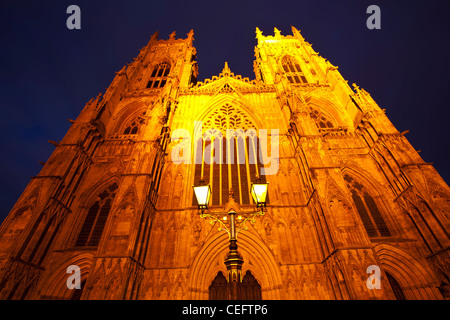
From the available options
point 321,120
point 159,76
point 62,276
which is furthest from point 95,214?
point 321,120

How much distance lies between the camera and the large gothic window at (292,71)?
21.0m

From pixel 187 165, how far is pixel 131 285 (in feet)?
24.0

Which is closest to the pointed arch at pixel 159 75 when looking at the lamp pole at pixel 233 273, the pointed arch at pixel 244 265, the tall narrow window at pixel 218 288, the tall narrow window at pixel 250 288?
the pointed arch at pixel 244 265

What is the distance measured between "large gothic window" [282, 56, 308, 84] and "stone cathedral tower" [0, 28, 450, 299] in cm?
490

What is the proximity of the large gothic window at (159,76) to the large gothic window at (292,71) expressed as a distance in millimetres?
12725

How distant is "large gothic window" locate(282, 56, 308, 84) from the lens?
Answer: 20984 mm

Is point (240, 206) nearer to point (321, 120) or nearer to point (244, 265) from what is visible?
point (244, 265)

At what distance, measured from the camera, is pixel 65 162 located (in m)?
11.7

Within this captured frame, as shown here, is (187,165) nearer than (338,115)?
Yes

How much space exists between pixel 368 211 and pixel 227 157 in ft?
29.6

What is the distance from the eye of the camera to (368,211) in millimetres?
12227

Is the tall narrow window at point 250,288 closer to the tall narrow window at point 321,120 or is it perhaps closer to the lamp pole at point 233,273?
the lamp pole at point 233,273

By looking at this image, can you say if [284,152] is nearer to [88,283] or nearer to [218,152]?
[218,152]
